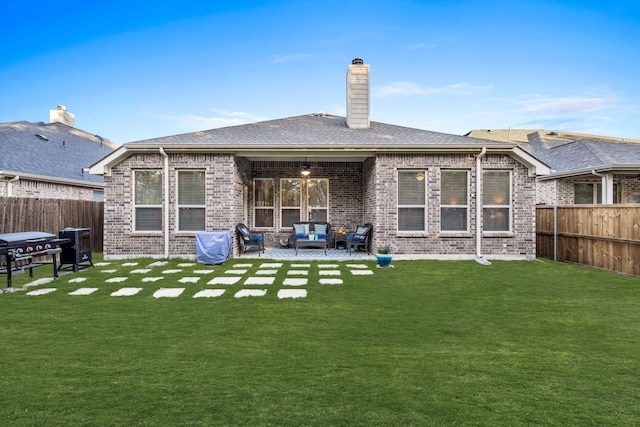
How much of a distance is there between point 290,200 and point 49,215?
7.27 metres

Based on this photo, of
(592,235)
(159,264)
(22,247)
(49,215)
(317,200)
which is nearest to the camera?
(22,247)

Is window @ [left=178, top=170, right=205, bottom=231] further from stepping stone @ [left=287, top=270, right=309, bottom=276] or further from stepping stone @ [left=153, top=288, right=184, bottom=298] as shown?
stepping stone @ [left=153, top=288, right=184, bottom=298]

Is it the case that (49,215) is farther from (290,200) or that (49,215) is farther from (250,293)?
(250,293)

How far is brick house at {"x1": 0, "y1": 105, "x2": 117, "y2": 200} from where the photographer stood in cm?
1185

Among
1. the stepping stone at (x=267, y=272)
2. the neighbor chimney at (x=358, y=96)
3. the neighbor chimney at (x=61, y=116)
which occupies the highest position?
the neighbor chimney at (x=61, y=116)

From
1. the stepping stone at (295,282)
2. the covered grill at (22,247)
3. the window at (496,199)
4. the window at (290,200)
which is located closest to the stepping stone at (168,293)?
the stepping stone at (295,282)

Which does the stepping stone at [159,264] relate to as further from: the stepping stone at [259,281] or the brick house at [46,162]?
the brick house at [46,162]

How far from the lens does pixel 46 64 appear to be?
15422mm

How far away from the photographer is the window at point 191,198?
10.1 metres

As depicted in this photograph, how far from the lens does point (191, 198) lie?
33.0ft

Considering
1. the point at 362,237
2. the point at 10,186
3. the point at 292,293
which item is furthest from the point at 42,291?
the point at 10,186

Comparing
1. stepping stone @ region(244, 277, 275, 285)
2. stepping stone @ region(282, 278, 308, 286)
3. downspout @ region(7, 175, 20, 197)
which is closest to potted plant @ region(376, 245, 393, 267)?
stepping stone @ region(282, 278, 308, 286)

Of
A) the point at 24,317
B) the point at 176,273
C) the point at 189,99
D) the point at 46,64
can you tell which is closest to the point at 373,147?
the point at 176,273

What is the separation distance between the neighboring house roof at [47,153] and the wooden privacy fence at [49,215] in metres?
2.32
